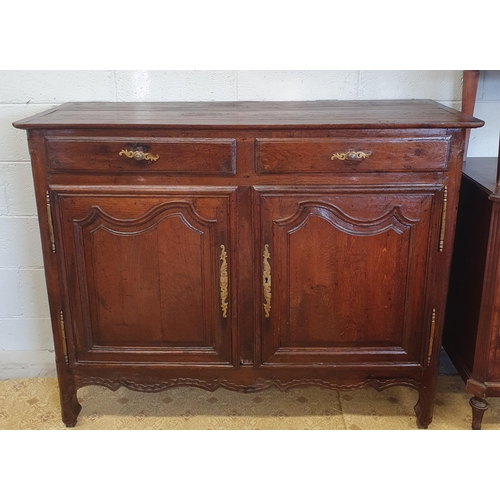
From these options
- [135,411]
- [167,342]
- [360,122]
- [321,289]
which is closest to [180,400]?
[135,411]

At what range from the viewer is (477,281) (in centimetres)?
188

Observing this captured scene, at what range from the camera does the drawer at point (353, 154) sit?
1.68 metres

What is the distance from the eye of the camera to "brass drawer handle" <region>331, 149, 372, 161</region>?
1.68 meters

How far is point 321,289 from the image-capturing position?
72.0 inches

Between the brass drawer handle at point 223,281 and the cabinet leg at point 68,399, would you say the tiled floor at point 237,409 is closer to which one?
the cabinet leg at point 68,399

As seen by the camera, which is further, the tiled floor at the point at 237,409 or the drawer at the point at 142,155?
the tiled floor at the point at 237,409

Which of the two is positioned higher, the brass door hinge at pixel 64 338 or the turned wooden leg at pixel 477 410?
the brass door hinge at pixel 64 338

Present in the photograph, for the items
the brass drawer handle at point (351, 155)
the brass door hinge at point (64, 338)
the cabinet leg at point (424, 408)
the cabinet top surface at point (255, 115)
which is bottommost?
the cabinet leg at point (424, 408)

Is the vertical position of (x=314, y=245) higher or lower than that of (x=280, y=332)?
higher

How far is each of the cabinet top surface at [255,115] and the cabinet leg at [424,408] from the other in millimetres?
905

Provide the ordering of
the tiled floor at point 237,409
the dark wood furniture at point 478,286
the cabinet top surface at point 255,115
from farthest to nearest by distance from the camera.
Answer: the tiled floor at point 237,409, the dark wood furniture at point 478,286, the cabinet top surface at point 255,115

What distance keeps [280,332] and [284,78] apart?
0.95m

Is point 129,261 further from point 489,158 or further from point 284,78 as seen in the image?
point 489,158

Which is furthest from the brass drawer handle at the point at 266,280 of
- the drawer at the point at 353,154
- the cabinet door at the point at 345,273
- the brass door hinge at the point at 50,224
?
the brass door hinge at the point at 50,224
